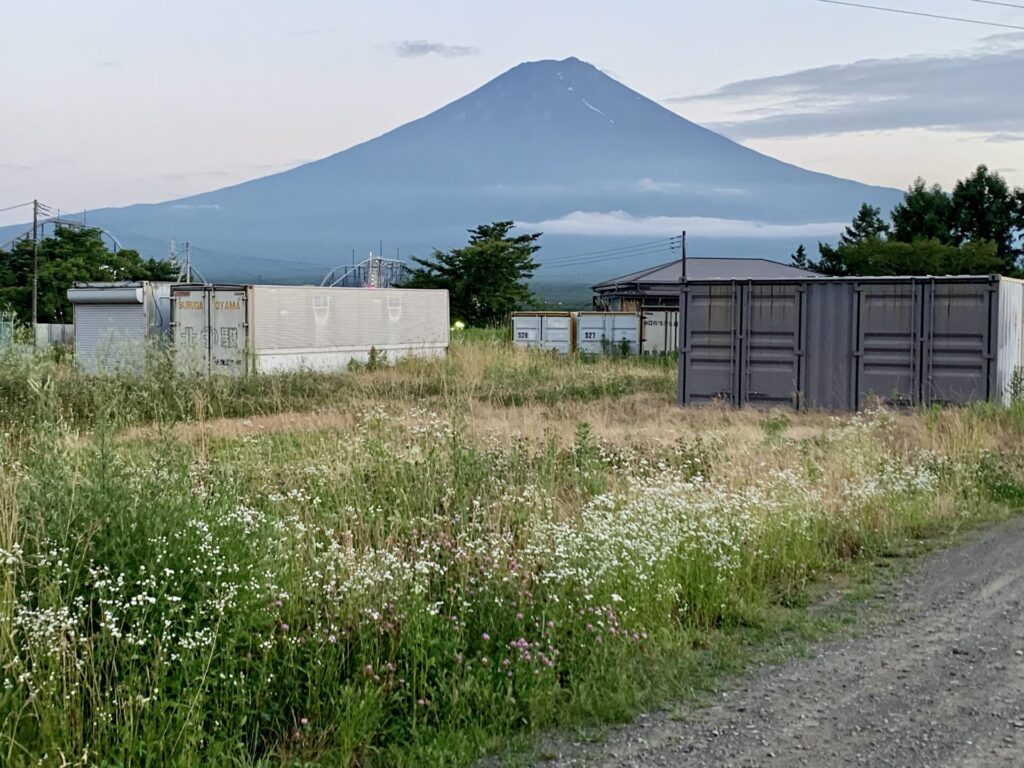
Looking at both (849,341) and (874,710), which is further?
(849,341)

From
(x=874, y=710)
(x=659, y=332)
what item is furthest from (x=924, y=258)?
(x=874, y=710)

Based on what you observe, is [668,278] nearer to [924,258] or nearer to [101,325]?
[924,258]

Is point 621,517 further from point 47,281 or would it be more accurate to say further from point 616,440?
point 47,281

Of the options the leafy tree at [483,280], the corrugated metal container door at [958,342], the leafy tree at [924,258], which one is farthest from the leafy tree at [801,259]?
the corrugated metal container door at [958,342]

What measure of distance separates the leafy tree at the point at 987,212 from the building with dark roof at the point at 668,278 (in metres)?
8.27

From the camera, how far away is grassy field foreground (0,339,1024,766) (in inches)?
181

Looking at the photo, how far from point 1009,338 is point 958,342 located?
52.1 inches

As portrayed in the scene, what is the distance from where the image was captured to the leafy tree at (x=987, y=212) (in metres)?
60.5

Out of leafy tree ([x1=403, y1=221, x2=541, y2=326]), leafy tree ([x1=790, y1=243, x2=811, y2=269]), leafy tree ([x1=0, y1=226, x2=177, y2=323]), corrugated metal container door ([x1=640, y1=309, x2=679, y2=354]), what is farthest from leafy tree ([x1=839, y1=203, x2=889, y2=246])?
leafy tree ([x1=0, y1=226, x2=177, y2=323])

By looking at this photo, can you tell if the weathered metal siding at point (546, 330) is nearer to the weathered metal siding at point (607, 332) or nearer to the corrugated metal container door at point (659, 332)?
the weathered metal siding at point (607, 332)

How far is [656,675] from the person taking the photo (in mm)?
5586

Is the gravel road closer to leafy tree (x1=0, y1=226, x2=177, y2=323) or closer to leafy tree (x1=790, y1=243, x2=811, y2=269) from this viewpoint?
leafy tree (x1=0, y1=226, x2=177, y2=323)

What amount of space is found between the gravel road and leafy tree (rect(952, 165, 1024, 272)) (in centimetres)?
5871

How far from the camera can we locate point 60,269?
189 feet
